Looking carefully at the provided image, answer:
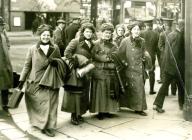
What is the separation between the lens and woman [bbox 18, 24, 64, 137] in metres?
6.59

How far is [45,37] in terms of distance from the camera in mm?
6617

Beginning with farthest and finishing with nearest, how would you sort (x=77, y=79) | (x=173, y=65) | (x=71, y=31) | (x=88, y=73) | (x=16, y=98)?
1. (x=71, y=31)
2. (x=173, y=65)
3. (x=88, y=73)
4. (x=77, y=79)
5. (x=16, y=98)

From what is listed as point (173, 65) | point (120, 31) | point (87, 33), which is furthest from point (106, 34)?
point (120, 31)

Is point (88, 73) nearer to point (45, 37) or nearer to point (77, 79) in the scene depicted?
point (77, 79)

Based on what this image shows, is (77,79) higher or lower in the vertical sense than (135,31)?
lower

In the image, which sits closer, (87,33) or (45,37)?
(45,37)

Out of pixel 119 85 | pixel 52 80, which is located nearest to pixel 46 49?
pixel 52 80

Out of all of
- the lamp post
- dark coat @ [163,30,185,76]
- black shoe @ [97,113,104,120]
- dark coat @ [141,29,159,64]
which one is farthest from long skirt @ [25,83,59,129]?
dark coat @ [141,29,159,64]

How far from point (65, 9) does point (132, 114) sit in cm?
3002

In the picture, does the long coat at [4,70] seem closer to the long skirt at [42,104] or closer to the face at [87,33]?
the long skirt at [42,104]

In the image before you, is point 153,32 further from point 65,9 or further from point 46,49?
point 65,9

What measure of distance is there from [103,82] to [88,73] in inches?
14.4

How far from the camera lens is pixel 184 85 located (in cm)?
832

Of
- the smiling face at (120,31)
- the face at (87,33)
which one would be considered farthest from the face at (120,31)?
the face at (87,33)
